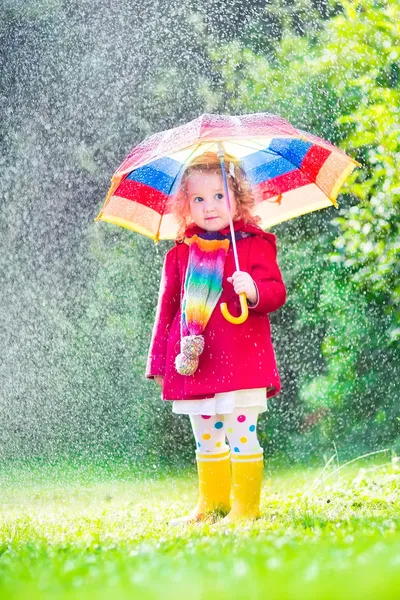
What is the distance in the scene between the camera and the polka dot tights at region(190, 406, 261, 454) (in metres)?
4.26

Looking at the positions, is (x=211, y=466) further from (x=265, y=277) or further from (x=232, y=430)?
(x=265, y=277)

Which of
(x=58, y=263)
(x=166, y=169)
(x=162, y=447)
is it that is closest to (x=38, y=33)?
(x=58, y=263)

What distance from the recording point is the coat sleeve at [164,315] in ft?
14.4

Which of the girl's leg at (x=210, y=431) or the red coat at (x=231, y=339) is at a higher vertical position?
the red coat at (x=231, y=339)

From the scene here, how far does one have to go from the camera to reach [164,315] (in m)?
4.46

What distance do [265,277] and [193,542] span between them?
1.18 meters

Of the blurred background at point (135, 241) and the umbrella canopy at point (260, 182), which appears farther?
the blurred background at point (135, 241)

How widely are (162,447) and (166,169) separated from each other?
11.8 feet

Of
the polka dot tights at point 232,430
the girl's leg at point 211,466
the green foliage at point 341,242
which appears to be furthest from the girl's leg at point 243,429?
the green foliage at point 341,242

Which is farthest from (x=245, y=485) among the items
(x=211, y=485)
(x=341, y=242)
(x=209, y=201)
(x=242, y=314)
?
(x=341, y=242)

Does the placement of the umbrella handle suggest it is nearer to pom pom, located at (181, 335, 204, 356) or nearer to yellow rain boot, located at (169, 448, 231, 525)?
pom pom, located at (181, 335, 204, 356)

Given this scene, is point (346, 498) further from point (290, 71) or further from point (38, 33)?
point (38, 33)

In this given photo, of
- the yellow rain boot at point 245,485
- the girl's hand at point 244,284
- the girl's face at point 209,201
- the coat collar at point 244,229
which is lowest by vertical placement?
the yellow rain boot at point 245,485

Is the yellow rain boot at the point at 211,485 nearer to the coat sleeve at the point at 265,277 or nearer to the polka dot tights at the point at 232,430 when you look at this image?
the polka dot tights at the point at 232,430
